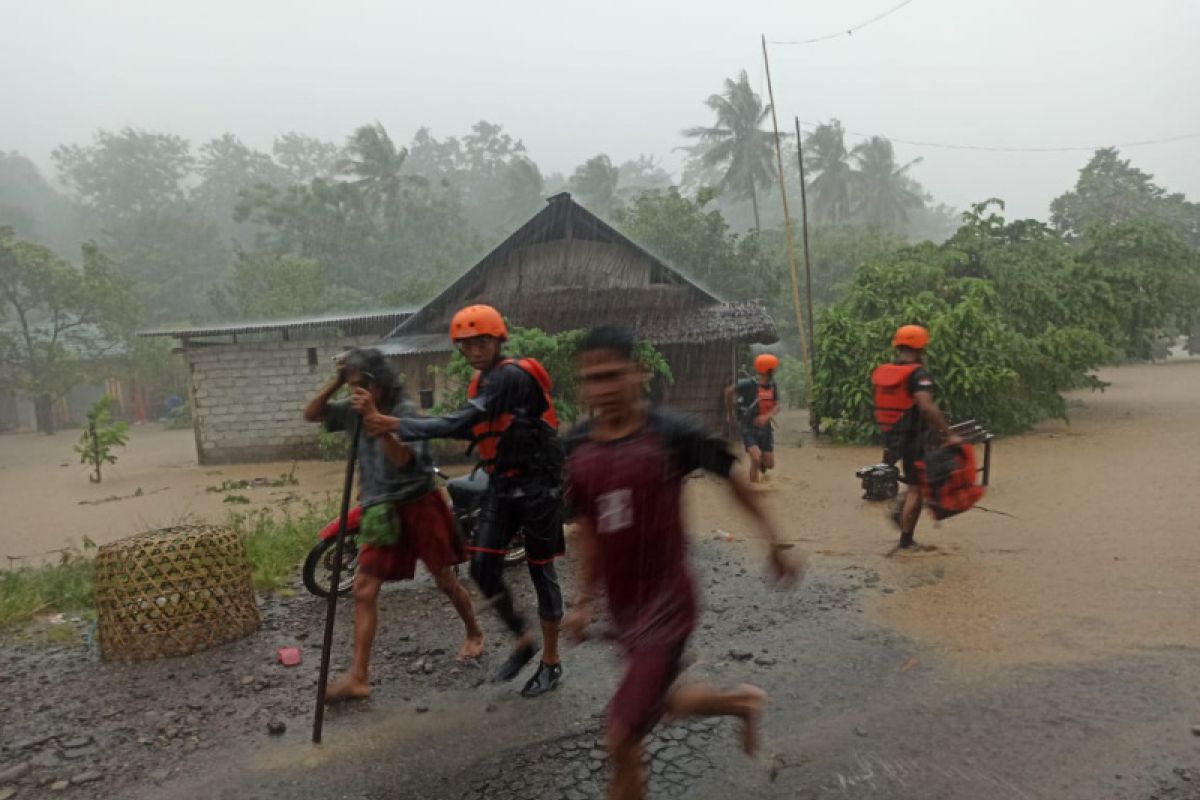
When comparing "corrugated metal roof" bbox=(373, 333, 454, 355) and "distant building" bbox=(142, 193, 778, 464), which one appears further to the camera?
"distant building" bbox=(142, 193, 778, 464)

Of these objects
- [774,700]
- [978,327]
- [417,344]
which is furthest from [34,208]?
[774,700]

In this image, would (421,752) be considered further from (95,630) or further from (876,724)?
(95,630)

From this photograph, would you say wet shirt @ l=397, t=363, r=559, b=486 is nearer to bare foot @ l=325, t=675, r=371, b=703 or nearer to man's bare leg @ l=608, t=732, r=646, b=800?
bare foot @ l=325, t=675, r=371, b=703

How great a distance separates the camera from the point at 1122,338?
630 inches

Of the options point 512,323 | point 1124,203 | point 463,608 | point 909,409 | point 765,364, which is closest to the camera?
point 463,608

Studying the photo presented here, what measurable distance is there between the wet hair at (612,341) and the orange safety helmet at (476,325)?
1221 mm

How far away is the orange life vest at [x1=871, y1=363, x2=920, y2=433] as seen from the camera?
19.6ft

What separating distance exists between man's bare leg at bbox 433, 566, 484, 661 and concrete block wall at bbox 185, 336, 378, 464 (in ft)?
43.7

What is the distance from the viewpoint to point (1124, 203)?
115 ft

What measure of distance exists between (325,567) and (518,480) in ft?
9.06

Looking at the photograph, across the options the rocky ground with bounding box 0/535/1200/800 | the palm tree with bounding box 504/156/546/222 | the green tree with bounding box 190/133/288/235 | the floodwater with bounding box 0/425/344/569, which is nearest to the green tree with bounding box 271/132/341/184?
the green tree with bounding box 190/133/288/235

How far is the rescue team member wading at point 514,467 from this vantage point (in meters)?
3.78

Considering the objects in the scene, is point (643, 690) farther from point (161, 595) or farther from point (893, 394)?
point (893, 394)

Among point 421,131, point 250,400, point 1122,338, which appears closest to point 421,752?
point 250,400
